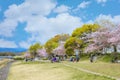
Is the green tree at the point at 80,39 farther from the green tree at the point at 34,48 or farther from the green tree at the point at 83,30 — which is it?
the green tree at the point at 34,48

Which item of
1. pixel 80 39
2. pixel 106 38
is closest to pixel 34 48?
pixel 80 39

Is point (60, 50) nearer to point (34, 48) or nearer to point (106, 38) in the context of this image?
point (106, 38)

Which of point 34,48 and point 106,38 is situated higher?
point 34,48

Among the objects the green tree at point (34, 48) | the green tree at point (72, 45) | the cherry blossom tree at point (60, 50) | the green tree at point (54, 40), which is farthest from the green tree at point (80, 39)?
the green tree at point (34, 48)

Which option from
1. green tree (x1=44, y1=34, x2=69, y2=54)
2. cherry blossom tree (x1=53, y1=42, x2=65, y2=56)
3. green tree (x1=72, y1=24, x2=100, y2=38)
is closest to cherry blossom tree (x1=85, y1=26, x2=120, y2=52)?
green tree (x1=72, y1=24, x2=100, y2=38)

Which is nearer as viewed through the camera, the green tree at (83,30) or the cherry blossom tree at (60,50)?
the green tree at (83,30)

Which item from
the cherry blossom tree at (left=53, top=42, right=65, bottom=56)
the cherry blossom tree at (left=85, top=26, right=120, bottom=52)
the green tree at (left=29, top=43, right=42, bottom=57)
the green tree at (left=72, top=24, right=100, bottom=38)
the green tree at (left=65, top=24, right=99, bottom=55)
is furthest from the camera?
the green tree at (left=29, top=43, right=42, bottom=57)

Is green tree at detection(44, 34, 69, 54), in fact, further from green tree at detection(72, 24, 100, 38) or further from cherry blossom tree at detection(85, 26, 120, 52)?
cherry blossom tree at detection(85, 26, 120, 52)

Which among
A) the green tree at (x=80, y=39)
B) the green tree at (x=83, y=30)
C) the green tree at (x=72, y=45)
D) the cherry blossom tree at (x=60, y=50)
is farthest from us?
the cherry blossom tree at (x=60, y=50)

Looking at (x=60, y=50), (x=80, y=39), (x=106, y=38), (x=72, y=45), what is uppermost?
(x=80, y=39)

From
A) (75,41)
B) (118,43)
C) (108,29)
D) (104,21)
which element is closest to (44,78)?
(118,43)

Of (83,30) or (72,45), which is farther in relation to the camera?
(83,30)

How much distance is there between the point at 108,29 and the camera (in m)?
74.6

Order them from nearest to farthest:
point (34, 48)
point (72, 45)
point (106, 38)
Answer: point (106, 38) → point (72, 45) → point (34, 48)
